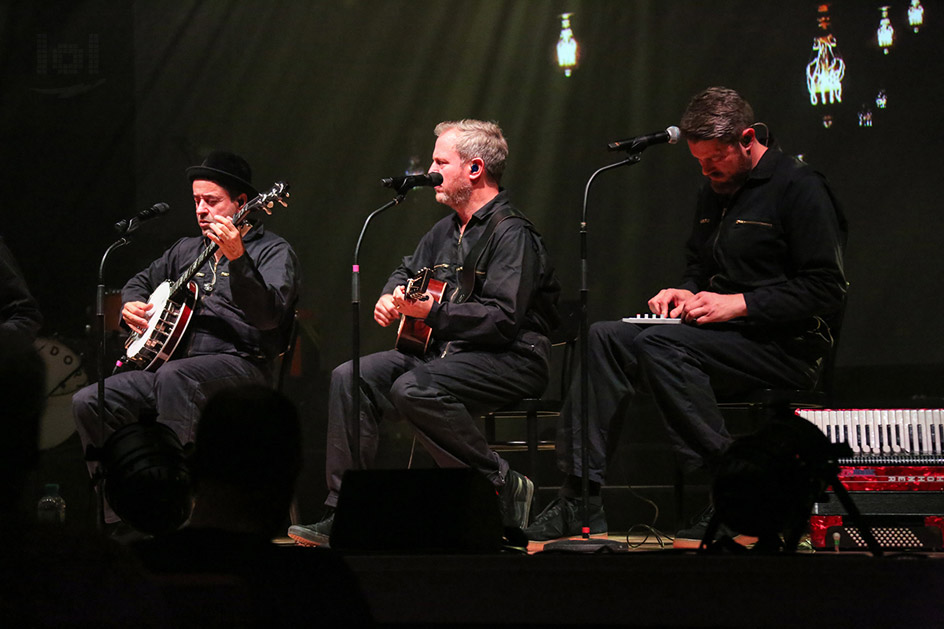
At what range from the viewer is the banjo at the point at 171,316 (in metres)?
3.76

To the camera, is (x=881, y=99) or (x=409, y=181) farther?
(x=881, y=99)

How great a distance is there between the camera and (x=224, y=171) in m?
4.02

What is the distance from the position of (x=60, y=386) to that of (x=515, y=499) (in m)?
2.97

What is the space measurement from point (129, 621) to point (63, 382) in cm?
465

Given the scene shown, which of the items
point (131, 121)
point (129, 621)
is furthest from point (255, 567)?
point (131, 121)

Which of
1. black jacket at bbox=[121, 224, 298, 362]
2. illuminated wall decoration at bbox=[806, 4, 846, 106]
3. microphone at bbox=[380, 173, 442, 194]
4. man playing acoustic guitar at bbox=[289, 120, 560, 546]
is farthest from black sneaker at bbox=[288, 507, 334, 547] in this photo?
illuminated wall decoration at bbox=[806, 4, 846, 106]

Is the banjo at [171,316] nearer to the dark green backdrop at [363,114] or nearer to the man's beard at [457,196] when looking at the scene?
the man's beard at [457,196]

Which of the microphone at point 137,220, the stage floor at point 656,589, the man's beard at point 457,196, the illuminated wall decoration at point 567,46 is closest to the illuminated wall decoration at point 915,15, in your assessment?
the illuminated wall decoration at point 567,46

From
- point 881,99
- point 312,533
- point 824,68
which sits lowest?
point 312,533

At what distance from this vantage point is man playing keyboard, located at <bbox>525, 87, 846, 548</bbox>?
307 cm

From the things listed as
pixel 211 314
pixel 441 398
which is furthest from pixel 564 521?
pixel 211 314

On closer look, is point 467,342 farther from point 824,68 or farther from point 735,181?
point 824,68

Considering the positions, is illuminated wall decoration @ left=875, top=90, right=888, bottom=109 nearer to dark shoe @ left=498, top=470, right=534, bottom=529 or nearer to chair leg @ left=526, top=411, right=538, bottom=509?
chair leg @ left=526, top=411, right=538, bottom=509

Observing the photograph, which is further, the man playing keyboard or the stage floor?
the man playing keyboard
